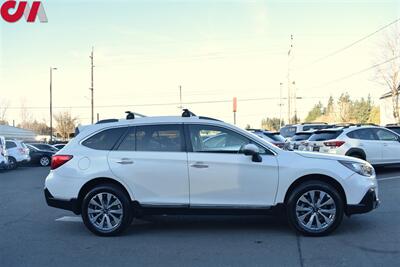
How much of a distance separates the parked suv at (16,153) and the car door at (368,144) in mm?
15597

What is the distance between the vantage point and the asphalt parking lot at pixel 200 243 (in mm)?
5422

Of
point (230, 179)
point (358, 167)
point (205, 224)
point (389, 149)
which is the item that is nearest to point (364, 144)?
point (389, 149)

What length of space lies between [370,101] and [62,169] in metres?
114

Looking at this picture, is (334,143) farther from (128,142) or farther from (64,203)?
(64,203)

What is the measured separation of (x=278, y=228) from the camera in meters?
6.98

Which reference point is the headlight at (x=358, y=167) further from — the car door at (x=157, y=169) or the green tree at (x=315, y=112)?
the green tree at (x=315, y=112)

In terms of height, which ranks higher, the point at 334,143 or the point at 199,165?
the point at 334,143

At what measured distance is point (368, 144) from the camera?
13.5 m

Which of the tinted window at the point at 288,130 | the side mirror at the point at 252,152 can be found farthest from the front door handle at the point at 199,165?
the tinted window at the point at 288,130

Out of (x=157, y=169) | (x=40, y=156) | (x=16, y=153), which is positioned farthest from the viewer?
(x=40, y=156)

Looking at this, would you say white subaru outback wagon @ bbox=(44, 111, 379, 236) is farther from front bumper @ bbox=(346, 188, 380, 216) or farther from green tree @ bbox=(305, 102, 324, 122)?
green tree @ bbox=(305, 102, 324, 122)

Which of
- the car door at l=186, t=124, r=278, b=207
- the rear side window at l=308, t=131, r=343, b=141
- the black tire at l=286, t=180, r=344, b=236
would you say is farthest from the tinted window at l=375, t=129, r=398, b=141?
the car door at l=186, t=124, r=278, b=207

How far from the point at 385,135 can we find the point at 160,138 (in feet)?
31.5

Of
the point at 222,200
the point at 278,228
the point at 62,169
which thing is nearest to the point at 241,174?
the point at 222,200
